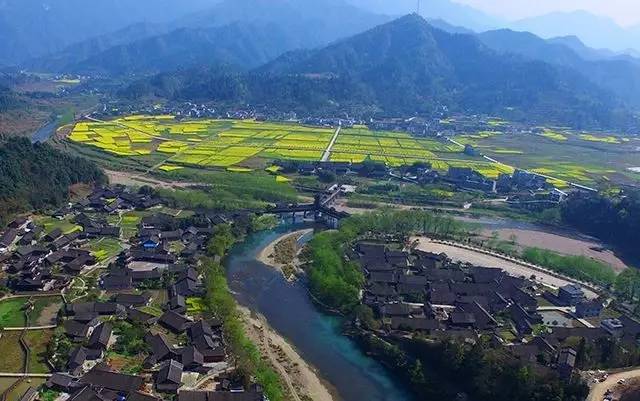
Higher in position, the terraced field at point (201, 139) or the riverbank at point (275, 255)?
the terraced field at point (201, 139)

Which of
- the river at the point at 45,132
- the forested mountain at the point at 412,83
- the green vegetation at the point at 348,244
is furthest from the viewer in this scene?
the forested mountain at the point at 412,83

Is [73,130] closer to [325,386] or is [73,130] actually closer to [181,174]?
[181,174]

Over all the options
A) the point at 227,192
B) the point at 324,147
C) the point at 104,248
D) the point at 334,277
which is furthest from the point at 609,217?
the point at 104,248

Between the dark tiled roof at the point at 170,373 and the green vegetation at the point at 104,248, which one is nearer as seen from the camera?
the dark tiled roof at the point at 170,373

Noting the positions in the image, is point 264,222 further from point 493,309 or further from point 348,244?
point 493,309

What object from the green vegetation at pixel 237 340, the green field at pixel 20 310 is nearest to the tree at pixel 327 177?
the green vegetation at pixel 237 340

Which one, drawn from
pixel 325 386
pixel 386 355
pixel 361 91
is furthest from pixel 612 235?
pixel 361 91

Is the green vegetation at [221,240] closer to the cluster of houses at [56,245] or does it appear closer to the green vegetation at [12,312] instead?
the cluster of houses at [56,245]

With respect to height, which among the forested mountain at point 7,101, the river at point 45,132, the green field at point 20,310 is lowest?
the green field at point 20,310
